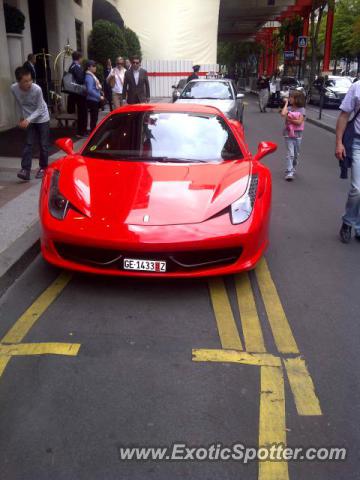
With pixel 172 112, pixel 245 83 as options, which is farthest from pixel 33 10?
pixel 245 83

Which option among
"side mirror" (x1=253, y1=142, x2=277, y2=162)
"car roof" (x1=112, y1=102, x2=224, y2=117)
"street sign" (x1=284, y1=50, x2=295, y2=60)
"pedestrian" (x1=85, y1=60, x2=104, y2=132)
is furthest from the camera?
"street sign" (x1=284, y1=50, x2=295, y2=60)

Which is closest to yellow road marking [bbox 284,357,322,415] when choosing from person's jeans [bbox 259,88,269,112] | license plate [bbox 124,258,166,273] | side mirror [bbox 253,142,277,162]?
license plate [bbox 124,258,166,273]

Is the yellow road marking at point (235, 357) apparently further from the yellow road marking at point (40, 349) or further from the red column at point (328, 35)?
the red column at point (328, 35)

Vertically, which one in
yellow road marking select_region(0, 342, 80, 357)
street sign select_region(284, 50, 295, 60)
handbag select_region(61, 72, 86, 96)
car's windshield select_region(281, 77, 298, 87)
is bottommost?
yellow road marking select_region(0, 342, 80, 357)

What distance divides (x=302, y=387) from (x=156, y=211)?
1.75 metres

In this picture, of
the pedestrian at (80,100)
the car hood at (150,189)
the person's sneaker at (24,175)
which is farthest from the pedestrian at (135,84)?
the car hood at (150,189)

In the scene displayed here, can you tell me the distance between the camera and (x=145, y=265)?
12.3 ft

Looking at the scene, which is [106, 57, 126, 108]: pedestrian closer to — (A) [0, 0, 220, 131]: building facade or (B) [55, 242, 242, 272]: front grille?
(A) [0, 0, 220, 131]: building facade

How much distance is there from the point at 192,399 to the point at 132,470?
593 mm

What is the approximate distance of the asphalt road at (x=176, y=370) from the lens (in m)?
2.32

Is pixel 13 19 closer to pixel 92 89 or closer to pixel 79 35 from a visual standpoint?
pixel 92 89

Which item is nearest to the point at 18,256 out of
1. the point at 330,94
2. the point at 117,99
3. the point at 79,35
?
the point at 117,99

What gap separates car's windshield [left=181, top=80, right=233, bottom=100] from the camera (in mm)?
13461

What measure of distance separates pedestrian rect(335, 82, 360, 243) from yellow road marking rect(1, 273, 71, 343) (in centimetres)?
300
